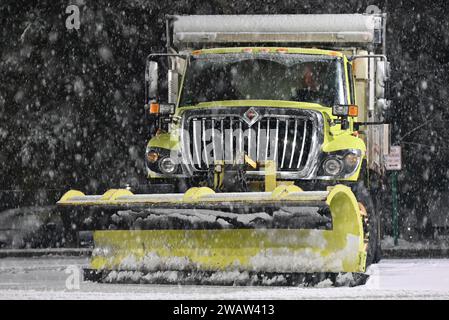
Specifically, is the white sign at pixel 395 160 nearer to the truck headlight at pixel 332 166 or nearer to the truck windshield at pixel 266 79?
the truck windshield at pixel 266 79

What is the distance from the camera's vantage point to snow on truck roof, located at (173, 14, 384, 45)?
14.5m

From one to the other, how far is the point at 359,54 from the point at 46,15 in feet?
60.3

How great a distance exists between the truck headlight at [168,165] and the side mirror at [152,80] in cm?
112

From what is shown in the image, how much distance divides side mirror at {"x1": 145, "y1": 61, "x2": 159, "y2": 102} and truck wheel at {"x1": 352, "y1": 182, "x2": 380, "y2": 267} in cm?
283

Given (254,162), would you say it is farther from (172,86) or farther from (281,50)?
(172,86)

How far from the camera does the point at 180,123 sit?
1327cm

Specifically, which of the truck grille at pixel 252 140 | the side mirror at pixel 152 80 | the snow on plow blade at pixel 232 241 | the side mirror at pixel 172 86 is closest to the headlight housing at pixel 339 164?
the truck grille at pixel 252 140

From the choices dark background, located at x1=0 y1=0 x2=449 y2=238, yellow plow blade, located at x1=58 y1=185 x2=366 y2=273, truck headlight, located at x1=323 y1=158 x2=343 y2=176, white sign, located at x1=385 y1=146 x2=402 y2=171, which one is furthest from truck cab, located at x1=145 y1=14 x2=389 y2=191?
dark background, located at x1=0 y1=0 x2=449 y2=238

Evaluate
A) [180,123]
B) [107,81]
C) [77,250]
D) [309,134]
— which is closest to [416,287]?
[309,134]

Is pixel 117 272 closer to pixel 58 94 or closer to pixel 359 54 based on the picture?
pixel 359 54

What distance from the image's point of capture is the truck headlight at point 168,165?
13.1 metres

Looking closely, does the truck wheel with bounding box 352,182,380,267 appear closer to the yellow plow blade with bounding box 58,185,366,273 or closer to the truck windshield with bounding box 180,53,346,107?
the yellow plow blade with bounding box 58,185,366,273

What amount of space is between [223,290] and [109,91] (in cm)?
2013

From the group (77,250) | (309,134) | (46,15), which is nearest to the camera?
(309,134)
